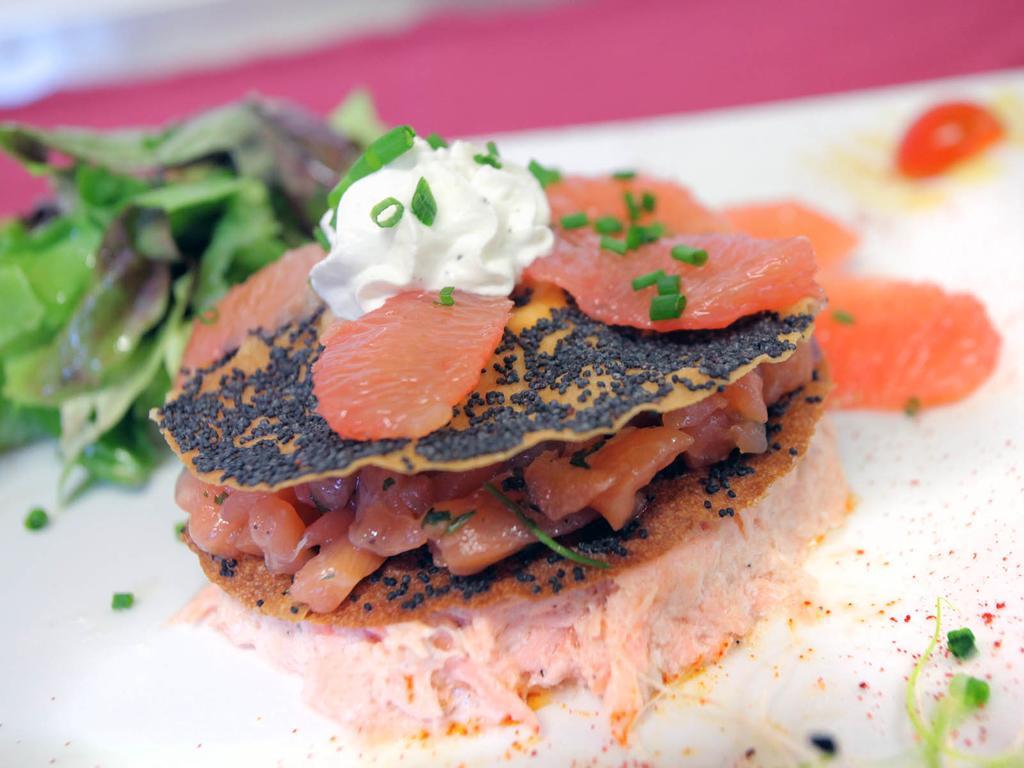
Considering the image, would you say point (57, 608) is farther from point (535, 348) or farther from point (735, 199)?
point (735, 199)

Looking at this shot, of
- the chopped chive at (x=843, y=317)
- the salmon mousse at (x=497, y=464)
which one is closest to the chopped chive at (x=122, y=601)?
the salmon mousse at (x=497, y=464)

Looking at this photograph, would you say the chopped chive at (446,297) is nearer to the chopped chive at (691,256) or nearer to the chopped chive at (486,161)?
the chopped chive at (486,161)

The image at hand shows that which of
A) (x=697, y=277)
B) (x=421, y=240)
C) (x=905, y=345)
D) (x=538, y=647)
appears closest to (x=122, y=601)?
(x=538, y=647)

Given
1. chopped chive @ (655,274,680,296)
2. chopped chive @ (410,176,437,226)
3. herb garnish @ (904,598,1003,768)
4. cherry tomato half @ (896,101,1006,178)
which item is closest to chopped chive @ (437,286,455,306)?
chopped chive @ (410,176,437,226)

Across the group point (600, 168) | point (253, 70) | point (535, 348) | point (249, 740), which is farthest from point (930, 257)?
point (253, 70)

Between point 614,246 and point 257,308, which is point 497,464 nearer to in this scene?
point 614,246

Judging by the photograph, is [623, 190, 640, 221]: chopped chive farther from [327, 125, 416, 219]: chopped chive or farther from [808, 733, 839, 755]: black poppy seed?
[808, 733, 839, 755]: black poppy seed
